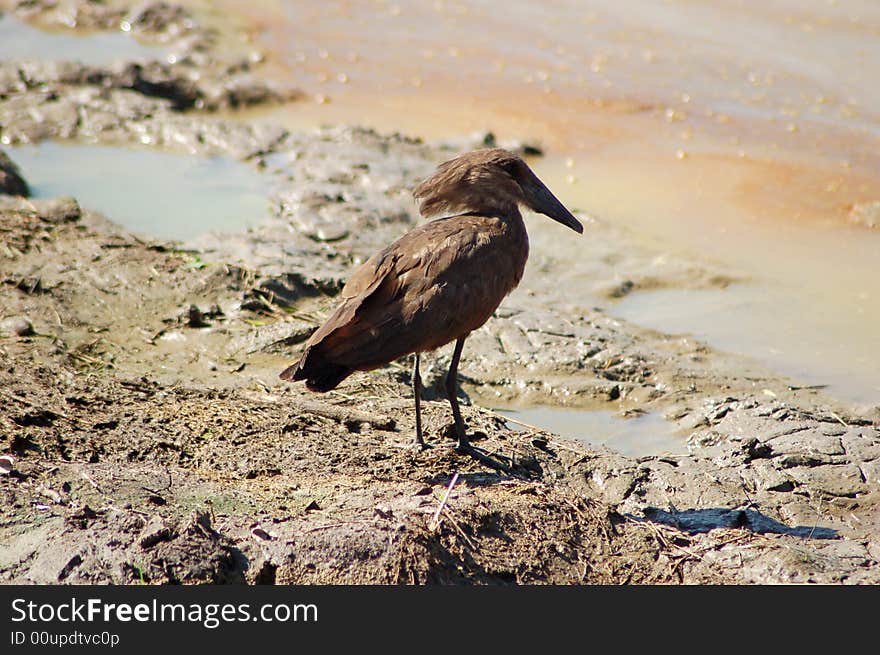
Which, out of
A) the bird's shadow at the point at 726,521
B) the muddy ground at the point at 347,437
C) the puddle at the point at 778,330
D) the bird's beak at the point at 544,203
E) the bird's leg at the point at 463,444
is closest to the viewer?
the muddy ground at the point at 347,437

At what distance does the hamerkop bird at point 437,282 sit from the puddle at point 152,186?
3.88 metres

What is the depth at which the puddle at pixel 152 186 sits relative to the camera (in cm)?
970

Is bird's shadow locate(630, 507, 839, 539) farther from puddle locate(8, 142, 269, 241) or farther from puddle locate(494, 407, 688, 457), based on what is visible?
puddle locate(8, 142, 269, 241)

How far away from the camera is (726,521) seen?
18.3 ft

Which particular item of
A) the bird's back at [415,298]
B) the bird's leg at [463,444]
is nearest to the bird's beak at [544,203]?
the bird's back at [415,298]

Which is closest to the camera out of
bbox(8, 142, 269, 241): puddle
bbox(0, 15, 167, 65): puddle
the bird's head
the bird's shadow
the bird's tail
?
the bird's tail

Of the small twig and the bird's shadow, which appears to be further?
the bird's shadow

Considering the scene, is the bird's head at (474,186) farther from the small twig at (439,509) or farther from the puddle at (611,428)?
the small twig at (439,509)

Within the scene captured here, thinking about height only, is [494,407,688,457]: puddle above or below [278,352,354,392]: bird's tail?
below

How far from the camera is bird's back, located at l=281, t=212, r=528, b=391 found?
5383 mm

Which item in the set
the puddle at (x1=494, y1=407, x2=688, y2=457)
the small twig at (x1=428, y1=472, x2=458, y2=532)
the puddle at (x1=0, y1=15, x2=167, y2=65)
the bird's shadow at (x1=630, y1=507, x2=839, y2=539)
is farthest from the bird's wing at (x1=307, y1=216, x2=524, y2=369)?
the puddle at (x1=0, y1=15, x2=167, y2=65)

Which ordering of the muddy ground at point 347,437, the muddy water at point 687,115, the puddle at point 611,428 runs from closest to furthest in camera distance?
1. the muddy ground at point 347,437
2. the puddle at point 611,428
3. the muddy water at point 687,115

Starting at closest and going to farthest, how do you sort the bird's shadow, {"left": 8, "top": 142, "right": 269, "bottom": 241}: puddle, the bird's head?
the bird's shadow < the bird's head < {"left": 8, "top": 142, "right": 269, "bottom": 241}: puddle

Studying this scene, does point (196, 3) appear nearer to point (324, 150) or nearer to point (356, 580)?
point (324, 150)
